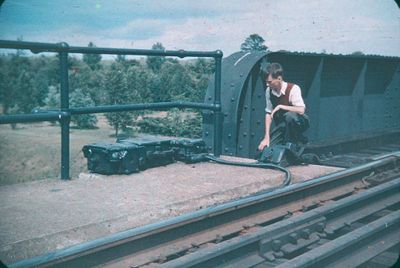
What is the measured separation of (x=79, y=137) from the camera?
72.5 feet

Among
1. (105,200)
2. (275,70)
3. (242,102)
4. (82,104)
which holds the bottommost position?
(82,104)

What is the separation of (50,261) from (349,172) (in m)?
3.55

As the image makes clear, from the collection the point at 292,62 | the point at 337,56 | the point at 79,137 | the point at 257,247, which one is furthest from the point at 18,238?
the point at 79,137

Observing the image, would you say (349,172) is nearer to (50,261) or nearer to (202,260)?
(202,260)

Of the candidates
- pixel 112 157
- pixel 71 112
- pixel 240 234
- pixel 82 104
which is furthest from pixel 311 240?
pixel 82 104

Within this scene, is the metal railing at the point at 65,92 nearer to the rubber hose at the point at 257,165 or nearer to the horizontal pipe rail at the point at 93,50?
the horizontal pipe rail at the point at 93,50

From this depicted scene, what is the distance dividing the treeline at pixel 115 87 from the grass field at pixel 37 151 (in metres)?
1.21

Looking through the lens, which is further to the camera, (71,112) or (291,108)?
(291,108)

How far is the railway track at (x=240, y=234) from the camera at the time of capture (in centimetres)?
278

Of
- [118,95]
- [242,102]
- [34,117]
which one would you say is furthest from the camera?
[118,95]

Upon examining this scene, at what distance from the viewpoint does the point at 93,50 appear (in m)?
4.33

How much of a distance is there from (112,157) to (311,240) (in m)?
1.92

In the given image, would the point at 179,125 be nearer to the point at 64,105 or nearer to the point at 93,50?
the point at 93,50

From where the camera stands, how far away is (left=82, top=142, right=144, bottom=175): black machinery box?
14.6 ft
